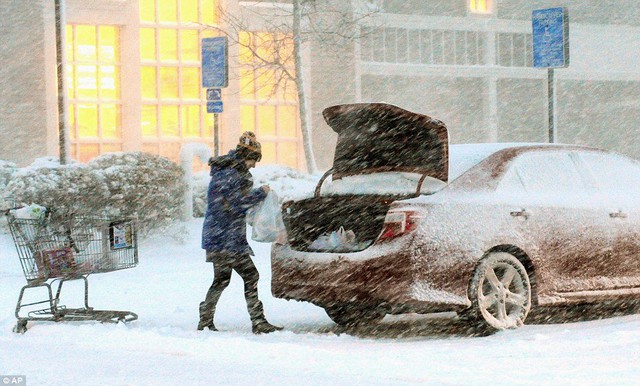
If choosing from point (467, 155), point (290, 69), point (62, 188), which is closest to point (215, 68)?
point (62, 188)

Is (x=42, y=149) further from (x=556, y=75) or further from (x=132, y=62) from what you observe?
(x=556, y=75)

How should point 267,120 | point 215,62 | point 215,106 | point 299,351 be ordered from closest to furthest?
1. point 299,351
2. point 215,62
3. point 215,106
4. point 267,120

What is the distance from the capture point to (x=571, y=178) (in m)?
10.4

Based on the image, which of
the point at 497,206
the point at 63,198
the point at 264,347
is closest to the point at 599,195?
the point at 497,206

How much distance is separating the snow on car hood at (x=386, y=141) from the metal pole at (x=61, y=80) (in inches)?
311

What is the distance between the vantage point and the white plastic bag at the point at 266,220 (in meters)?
9.97

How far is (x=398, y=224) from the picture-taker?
9242 mm

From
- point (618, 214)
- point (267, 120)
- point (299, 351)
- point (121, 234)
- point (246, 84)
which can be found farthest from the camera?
point (267, 120)

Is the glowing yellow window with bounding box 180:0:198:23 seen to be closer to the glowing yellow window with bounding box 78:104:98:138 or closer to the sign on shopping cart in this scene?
the glowing yellow window with bounding box 78:104:98:138

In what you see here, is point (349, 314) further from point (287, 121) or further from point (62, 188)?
point (287, 121)

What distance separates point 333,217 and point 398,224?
0.90 metres

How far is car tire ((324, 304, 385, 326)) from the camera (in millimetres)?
10430

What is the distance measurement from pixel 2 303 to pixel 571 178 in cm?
554

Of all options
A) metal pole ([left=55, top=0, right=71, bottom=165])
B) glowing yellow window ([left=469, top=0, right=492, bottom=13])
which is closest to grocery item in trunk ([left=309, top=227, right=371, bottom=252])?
metal pole ([left=55, top=0, right=71, bottom=165])
